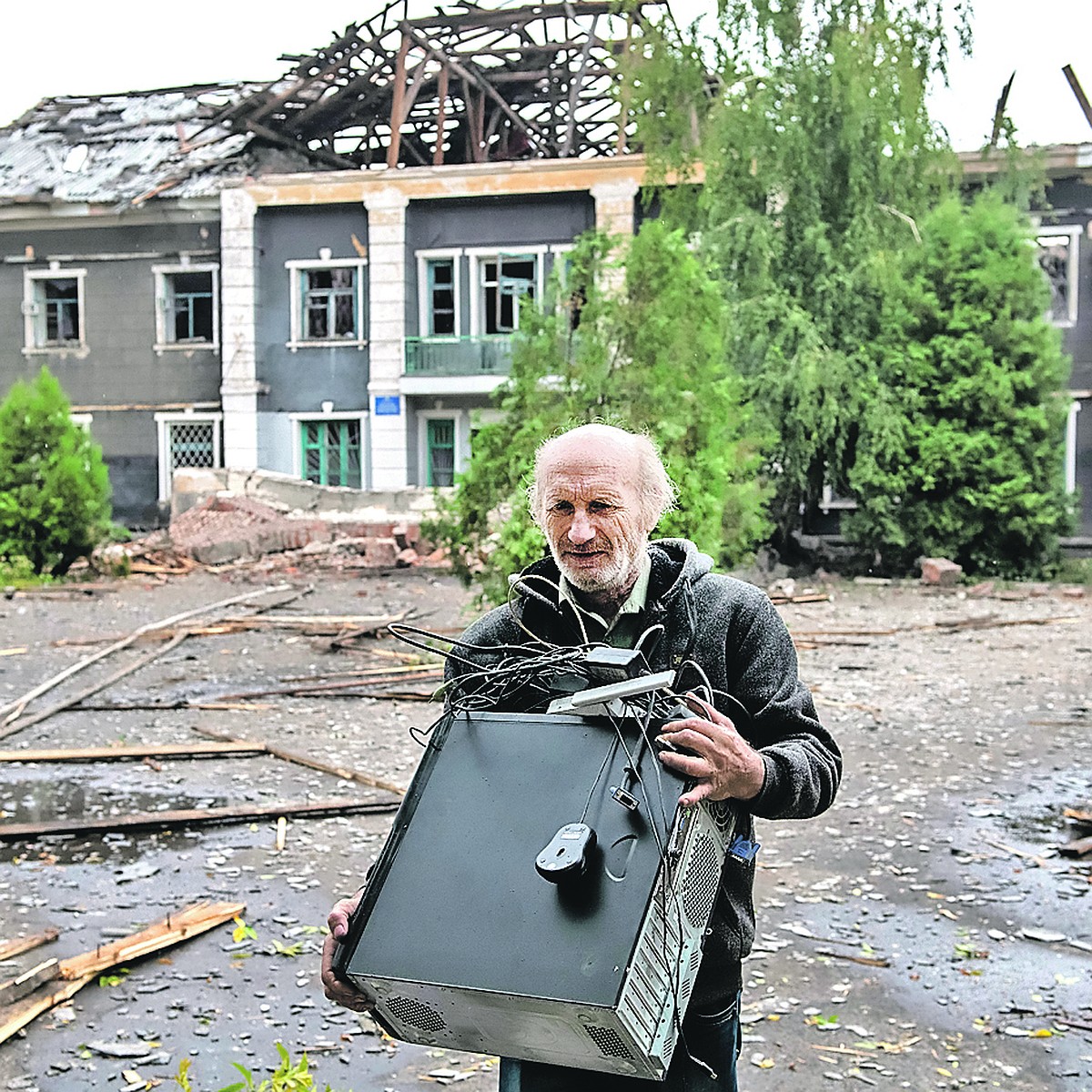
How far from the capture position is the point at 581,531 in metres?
2.64

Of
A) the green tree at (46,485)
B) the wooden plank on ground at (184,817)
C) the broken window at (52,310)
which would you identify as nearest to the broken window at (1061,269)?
the green tree at (46,485)

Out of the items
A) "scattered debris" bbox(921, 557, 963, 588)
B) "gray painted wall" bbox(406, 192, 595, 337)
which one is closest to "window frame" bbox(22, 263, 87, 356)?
"gray painted wall" bbox(406, 192, 595, 337)

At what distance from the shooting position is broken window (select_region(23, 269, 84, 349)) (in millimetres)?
30000

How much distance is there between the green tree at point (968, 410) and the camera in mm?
21797

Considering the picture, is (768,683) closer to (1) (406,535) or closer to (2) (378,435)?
(1) (406,535)

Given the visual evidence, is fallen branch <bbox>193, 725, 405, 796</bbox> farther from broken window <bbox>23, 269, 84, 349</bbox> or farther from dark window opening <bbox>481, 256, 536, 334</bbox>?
broken window <bbox>23, 269, 84, 349</bbox>

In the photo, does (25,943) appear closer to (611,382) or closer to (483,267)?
(611,382)

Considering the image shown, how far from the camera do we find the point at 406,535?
24266 mm

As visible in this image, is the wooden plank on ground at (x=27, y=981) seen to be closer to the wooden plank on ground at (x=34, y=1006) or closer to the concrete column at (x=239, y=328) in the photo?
the wooden plank on ground at (x=34, y=1006)

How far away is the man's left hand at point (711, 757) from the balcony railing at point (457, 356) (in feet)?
84.5

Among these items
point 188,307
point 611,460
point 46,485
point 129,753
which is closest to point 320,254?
point 188,307

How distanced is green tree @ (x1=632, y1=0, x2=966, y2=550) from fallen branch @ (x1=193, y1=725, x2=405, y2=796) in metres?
13.2

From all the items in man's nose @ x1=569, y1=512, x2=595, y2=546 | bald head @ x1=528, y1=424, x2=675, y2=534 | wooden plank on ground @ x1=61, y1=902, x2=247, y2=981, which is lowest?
wooden plank on ground @ x1=61, y1=902, x2=247, y2=981

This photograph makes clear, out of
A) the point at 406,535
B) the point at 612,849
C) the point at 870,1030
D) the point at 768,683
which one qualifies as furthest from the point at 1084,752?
the point at 406,535
